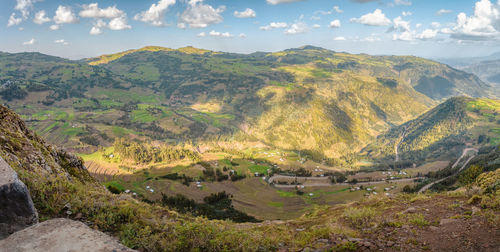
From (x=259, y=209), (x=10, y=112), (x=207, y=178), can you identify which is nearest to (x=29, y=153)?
(x=10, y=112)

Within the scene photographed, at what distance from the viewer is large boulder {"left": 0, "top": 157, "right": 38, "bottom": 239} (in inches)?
321

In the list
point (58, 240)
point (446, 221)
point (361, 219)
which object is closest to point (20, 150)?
point (58, 240)

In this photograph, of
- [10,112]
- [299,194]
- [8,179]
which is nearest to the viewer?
[8,179]

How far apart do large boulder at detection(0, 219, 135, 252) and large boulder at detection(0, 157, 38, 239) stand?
67cm

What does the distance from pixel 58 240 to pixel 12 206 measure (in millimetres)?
2237

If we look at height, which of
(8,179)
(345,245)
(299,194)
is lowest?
(299,194)

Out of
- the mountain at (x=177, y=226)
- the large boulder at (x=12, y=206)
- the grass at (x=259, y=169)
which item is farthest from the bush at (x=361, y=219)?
the grass at (x=259, y=169)

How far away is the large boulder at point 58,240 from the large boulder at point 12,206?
2.19ft

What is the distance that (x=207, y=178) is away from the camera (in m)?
149

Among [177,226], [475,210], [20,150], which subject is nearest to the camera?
[177,226]

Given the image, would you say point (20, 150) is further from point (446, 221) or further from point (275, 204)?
A: point (275, 204)

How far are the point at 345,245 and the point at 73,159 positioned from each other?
27.3 metres

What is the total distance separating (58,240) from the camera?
8016mm

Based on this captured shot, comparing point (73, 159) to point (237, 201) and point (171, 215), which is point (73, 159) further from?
point (237, 201)
